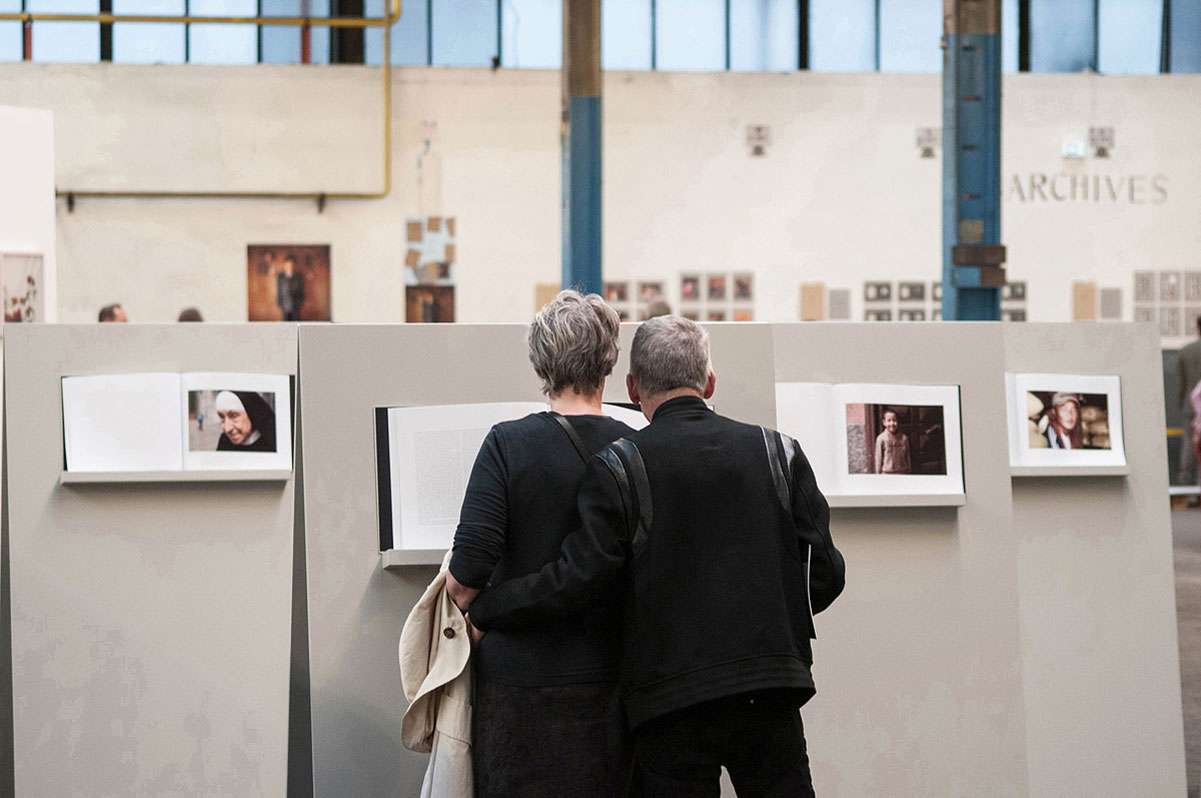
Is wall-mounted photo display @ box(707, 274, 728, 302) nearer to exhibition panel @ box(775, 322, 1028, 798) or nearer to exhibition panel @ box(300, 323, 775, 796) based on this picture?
exhibition panel @ box(775, 322, 1028, 798)

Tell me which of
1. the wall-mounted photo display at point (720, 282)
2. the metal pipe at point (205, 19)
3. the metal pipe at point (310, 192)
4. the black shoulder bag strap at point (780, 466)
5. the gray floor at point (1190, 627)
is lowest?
the gray floor at point (1190, 627)

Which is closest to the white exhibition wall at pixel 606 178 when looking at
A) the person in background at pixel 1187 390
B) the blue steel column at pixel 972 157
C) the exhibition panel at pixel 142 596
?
the person in background at pixel 1187 390

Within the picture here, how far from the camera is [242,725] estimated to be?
3295 mm

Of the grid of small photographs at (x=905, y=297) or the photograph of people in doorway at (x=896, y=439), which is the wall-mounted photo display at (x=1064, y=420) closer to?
the photograph of people in doorway at (x=896, y=439)

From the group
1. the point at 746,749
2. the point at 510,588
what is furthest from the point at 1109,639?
the point at 510,588

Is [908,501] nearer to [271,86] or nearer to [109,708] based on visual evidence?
[109,708]

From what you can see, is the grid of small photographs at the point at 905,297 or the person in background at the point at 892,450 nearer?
the person in background at the point at 892,450

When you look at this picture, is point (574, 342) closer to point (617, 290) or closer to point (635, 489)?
point (635, 489)

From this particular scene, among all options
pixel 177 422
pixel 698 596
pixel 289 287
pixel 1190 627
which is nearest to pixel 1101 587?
pixel 698 596

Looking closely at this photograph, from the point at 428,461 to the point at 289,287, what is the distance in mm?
9476

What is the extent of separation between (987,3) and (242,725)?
627 cm

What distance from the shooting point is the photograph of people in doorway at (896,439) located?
3471 millimetres

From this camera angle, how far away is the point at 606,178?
41.5 ft

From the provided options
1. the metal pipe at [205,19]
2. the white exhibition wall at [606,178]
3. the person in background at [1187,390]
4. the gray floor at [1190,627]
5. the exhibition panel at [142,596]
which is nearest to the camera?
the exhibition panel at [142,596]
